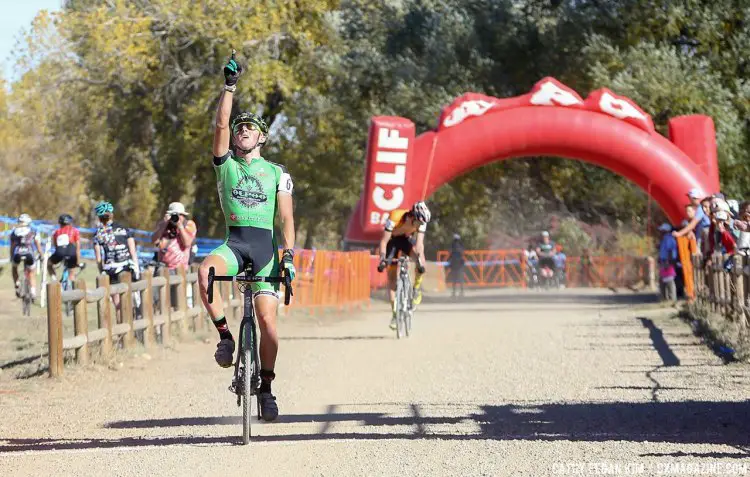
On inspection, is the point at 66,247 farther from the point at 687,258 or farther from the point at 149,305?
the point at 687,258

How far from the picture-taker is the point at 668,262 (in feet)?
79.7

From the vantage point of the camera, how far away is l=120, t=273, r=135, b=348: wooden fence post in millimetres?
14445

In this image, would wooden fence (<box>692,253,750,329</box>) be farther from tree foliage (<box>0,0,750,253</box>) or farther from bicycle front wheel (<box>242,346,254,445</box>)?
tree foliage (<box>0,0,750,253</box>)

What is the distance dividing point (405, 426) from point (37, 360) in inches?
275

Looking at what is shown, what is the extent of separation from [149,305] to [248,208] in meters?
7.53

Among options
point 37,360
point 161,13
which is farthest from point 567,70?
point 37,360

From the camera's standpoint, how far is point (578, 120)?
85.4ft

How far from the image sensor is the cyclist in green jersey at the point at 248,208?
809cm

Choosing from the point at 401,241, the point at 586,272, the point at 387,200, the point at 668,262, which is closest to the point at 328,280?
the point at 387,200

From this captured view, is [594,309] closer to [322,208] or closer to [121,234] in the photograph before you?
[121,234]

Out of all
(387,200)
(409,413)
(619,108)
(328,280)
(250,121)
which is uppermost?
(619,108)

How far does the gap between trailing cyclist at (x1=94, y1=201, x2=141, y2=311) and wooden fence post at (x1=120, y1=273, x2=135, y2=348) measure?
149 cm

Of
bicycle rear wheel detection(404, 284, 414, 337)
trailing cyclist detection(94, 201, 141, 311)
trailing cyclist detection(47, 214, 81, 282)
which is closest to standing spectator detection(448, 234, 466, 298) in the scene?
trailing cyclist detection(47, 214, 81, 282)

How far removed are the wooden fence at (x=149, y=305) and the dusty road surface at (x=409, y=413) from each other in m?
0.32
